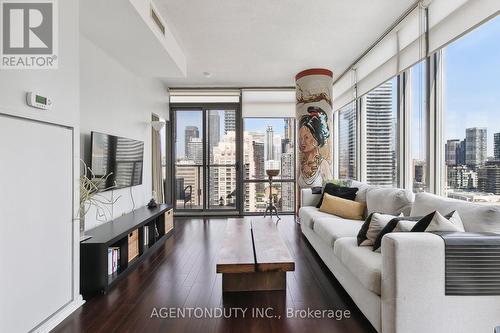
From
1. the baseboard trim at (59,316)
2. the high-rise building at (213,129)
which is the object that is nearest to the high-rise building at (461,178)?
the baseboard trim at (59,316)

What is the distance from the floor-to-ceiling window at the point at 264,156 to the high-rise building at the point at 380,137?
1984mm

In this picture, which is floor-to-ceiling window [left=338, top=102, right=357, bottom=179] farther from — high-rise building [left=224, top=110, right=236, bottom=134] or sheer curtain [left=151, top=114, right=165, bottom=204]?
sheer curtain [left=151, top=114, right=165, bottom=204]

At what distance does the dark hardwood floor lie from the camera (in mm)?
1978

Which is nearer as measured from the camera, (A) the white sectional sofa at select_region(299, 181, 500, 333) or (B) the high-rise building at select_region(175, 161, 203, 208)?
(A) the white sectional sofa at select_region(299, 181, 500, 333)

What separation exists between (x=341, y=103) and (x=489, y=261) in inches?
172

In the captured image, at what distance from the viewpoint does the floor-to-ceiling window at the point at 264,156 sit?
611cm

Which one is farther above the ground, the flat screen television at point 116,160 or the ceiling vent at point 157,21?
the ceiling vent at point 157,21

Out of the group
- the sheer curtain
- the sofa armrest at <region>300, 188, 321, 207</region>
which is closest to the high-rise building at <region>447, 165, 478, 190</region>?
the sofa armrest at <region>300, 188, 321, 207</region>

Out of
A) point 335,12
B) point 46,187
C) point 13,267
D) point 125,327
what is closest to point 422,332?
point 125,327

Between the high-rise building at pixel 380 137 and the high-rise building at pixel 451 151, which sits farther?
the high-rise building at pixel 380 137

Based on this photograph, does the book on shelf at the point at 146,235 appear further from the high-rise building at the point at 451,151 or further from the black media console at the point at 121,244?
the high-rise building at the point at 451,151

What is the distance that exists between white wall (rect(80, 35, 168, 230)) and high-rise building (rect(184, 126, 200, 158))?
0.88 metres

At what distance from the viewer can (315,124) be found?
4.93 meters

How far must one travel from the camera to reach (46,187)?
77.0 inches
